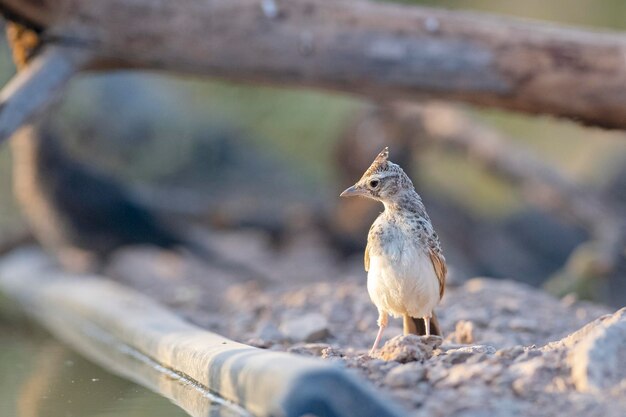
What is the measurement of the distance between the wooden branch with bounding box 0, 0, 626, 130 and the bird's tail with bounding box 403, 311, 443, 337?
180cm

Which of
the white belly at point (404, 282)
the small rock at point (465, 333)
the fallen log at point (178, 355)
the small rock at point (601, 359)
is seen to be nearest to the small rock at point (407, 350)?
the white belly at point (404, 282)

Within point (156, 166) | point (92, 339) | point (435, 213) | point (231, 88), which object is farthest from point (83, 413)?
point (231, 88)

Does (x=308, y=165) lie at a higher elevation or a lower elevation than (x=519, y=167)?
higher

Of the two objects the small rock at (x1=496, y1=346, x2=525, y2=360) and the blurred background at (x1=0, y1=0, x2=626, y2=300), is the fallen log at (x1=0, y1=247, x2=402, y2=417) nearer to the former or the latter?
the small rock at (x1=496, y1=346, x2=525, y2=360)

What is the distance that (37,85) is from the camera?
5984 mm

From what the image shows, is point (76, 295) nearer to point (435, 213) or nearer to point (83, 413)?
point (83, 413)

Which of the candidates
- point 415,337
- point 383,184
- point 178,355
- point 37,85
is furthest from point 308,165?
point 415,337

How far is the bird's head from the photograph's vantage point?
182 inches

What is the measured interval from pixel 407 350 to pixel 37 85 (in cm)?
301

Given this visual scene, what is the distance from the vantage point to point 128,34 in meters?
6.22

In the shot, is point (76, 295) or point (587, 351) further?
point (76, 295)

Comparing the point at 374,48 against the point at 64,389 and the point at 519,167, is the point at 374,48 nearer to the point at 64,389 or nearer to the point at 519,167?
the point at 64,389

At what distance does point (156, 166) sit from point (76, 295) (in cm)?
482

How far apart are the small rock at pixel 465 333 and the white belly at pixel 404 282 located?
0.56 meters
